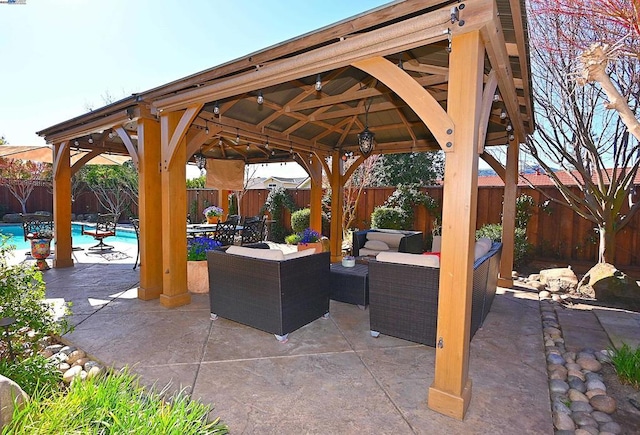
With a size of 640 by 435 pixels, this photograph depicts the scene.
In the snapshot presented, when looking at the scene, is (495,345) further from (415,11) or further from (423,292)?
(415,11)

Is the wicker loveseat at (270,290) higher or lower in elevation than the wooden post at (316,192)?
lower

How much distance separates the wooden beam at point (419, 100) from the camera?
2.12m

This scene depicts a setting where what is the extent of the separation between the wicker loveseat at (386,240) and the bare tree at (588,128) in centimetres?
278

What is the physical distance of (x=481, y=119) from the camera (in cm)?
220

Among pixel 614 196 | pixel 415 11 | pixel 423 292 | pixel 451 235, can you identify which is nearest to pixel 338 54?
pixel 415 11

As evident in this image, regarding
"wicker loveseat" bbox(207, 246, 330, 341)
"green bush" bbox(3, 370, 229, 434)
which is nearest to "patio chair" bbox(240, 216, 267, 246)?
"wicker loveseat" bbox(207, 246, 330, 341)

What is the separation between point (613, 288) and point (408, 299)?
12.0 feet

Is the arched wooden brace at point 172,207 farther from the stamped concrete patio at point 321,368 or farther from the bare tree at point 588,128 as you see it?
the bare tree at point 588,128

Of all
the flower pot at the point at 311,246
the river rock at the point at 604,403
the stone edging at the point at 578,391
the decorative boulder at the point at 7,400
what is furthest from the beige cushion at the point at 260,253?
the flower pot at the point at 311,246

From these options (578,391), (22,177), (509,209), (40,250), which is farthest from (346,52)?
(22,177)

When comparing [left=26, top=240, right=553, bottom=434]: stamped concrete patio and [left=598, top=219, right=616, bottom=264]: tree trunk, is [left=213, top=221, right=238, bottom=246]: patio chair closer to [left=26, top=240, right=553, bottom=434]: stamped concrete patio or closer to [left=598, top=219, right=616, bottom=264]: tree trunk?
[left=26, top=240, right=553, bottom=434]: stamped concrete patio

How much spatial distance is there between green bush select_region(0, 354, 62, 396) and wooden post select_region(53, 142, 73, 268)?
5079 mm

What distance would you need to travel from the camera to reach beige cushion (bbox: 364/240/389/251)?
6480 millimetres

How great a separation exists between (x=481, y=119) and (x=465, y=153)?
319 mm
